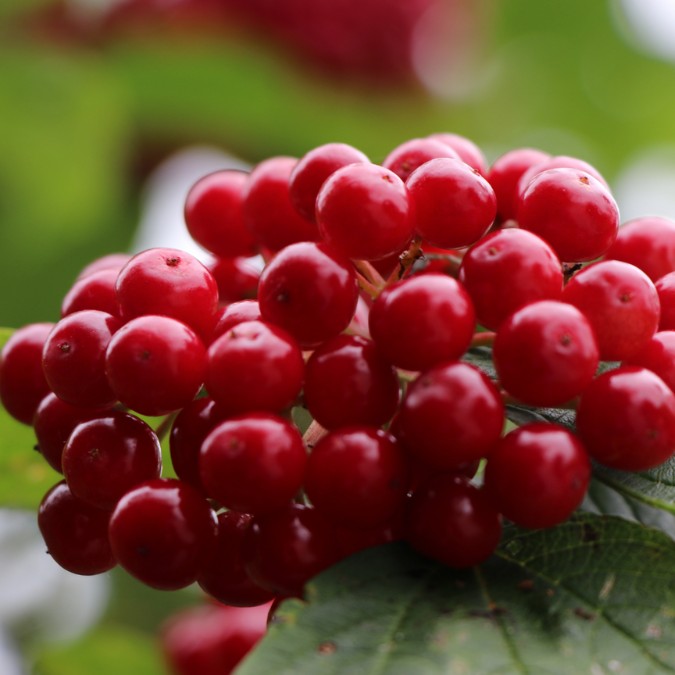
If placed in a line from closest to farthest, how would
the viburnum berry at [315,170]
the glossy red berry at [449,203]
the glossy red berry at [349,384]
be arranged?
the glossy red berry at [349,384] < the glossy red berry at [449,203] < the viburnum berry at [315,170]

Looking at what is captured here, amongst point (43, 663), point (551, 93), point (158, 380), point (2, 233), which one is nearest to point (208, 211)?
point (158, 380)

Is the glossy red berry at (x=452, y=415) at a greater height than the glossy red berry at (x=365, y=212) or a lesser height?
lesser

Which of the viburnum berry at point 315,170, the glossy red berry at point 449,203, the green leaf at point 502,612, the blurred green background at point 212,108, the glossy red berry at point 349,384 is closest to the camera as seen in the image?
the green leaf at point 502,612

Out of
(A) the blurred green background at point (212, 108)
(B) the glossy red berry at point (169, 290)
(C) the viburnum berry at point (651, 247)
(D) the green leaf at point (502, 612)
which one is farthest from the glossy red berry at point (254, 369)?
(A) the blurred green background at point (212, 108)

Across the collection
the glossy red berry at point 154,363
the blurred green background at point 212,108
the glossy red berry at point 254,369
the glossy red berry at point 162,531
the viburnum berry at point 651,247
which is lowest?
the blurred green background at point 212,108

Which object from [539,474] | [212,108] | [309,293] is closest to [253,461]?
[309,293]

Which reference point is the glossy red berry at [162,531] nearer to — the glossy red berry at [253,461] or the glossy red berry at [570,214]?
the glossy red berry at [253,461]
